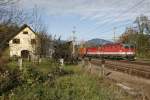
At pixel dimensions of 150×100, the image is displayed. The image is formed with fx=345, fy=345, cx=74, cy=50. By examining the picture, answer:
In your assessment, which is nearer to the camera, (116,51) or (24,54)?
(116,51)

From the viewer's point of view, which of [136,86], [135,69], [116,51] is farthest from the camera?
[116,51]

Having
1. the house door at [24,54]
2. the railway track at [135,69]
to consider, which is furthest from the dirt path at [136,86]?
the house door at [24,54]

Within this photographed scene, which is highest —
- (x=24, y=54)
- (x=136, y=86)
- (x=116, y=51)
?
(x=116, y=51)

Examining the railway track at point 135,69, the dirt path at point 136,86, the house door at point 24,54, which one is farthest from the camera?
the house door at point 24,54

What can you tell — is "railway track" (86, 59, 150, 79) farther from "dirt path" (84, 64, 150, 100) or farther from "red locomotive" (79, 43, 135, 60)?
"red locomotive" (79, 43, 135, 60)

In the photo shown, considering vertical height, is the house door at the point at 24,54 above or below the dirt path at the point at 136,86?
above

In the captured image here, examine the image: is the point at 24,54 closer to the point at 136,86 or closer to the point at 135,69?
the point at 135,69

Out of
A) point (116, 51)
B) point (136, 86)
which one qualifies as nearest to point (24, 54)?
point (116, 51)

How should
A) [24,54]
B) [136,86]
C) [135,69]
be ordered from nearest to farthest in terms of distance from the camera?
1. [136,86]
2. [135,69]
3. [24,54]

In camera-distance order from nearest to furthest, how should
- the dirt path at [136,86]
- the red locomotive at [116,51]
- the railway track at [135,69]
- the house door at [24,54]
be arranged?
the dirt path at [136,86]
the railway track at [135,69]
the red locomotive at [116,51]
the house door at [24,54]

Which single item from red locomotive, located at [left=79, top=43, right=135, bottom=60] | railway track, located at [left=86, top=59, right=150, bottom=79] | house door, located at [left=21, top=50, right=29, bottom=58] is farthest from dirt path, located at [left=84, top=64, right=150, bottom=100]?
house door, located at [left=21, top=50, right=29, bottom=58]

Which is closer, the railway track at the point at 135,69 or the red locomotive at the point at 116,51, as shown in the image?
the railway track at the point at 135,69

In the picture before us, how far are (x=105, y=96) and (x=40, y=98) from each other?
293 centimetres

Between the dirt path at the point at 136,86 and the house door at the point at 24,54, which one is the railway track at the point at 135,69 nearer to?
the dirt path at the point at 136,86
